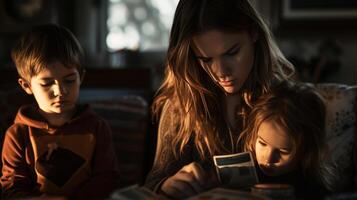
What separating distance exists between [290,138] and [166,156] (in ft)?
1.21

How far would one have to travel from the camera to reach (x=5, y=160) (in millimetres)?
1411

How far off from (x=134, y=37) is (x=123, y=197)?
307cm

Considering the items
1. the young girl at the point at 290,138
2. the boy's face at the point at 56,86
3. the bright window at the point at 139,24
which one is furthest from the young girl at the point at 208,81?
the bright window at the point at 139,24

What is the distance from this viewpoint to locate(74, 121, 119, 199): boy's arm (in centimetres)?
133

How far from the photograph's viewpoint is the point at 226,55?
125cm

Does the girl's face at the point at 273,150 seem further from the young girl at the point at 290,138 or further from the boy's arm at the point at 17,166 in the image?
the boy's arm at the point at 17,166

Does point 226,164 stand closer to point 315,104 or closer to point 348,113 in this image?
point 315,104

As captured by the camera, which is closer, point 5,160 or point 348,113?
point 5,160

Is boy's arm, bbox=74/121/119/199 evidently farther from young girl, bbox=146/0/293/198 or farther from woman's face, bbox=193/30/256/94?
woman's face, bbox=193/30/256/94

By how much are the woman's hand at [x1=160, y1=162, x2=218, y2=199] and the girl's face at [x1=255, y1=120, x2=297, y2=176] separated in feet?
0.39

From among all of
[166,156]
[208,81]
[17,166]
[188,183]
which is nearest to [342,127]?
[208,81]

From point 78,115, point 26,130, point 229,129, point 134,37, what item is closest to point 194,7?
point 229,129

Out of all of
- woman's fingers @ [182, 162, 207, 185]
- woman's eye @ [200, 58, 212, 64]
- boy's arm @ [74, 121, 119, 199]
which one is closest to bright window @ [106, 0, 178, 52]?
boy's arm @ [74, 121, 119, 199]

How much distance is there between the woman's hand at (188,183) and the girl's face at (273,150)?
119 millimetres
